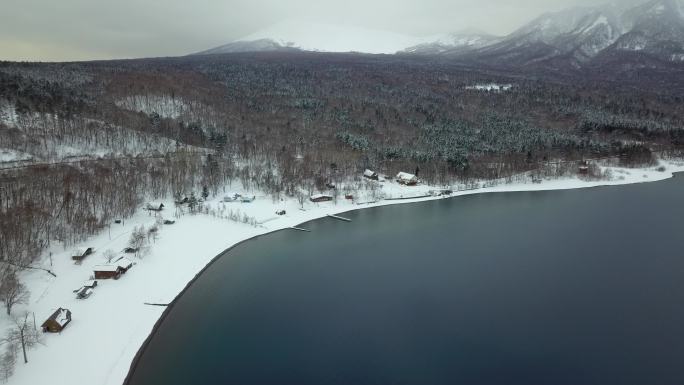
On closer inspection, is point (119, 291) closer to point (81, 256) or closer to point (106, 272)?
point (106, 272)

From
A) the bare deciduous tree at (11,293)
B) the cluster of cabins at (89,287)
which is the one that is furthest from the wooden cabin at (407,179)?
the bare deciduous tree at (11,293)

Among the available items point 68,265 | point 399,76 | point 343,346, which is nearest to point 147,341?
point 343,346

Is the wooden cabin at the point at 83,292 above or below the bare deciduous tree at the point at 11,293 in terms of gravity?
below

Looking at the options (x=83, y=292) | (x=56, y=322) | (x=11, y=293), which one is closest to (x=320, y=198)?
(x=83, y=292)

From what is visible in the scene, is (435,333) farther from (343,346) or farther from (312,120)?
(312,120)

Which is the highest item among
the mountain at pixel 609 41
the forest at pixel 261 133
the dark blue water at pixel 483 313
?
the mountain at pixel 609 41

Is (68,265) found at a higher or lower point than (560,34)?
lower

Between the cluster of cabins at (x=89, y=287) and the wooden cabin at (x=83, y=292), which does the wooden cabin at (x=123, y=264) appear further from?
the wooden cabin at (x=83, y=292)
